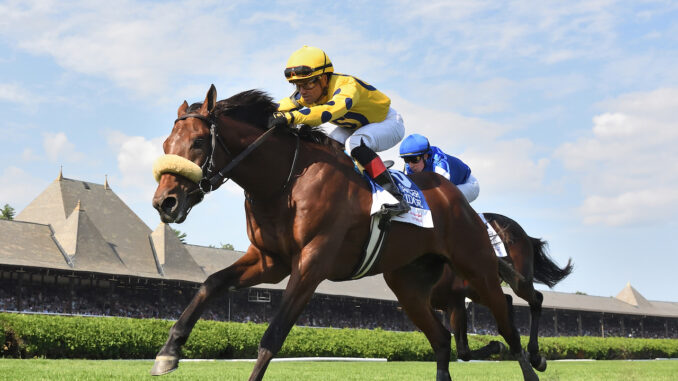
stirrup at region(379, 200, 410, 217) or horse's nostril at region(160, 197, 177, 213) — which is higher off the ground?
stirrup at region(379, 200, 410, 217)

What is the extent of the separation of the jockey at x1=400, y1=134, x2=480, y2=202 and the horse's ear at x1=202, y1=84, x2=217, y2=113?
3.85 meters

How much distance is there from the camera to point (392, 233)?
539cm

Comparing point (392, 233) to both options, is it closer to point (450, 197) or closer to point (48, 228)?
point (450, 197)

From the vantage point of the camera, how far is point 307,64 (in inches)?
211

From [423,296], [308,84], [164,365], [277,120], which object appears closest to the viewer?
[164,365]

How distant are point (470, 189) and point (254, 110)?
13.6ft

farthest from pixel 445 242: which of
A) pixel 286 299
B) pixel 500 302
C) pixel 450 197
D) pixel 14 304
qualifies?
pixel 14 304

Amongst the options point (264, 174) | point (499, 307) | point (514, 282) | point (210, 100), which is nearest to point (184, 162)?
point (210, 100)

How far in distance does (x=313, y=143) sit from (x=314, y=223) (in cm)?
78

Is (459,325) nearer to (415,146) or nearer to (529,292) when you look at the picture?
(529,292)

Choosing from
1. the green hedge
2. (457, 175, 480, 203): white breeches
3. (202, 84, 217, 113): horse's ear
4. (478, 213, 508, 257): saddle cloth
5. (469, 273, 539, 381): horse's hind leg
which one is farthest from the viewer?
the green hedge

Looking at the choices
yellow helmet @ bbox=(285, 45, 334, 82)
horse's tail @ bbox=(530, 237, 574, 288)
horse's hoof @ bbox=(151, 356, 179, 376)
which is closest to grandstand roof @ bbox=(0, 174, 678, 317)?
horse's tail @ bbox=(530, 237, 574, 288)

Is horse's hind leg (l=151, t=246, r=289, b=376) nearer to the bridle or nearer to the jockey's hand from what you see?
the bridle

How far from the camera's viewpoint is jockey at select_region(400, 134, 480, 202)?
8203 mm
